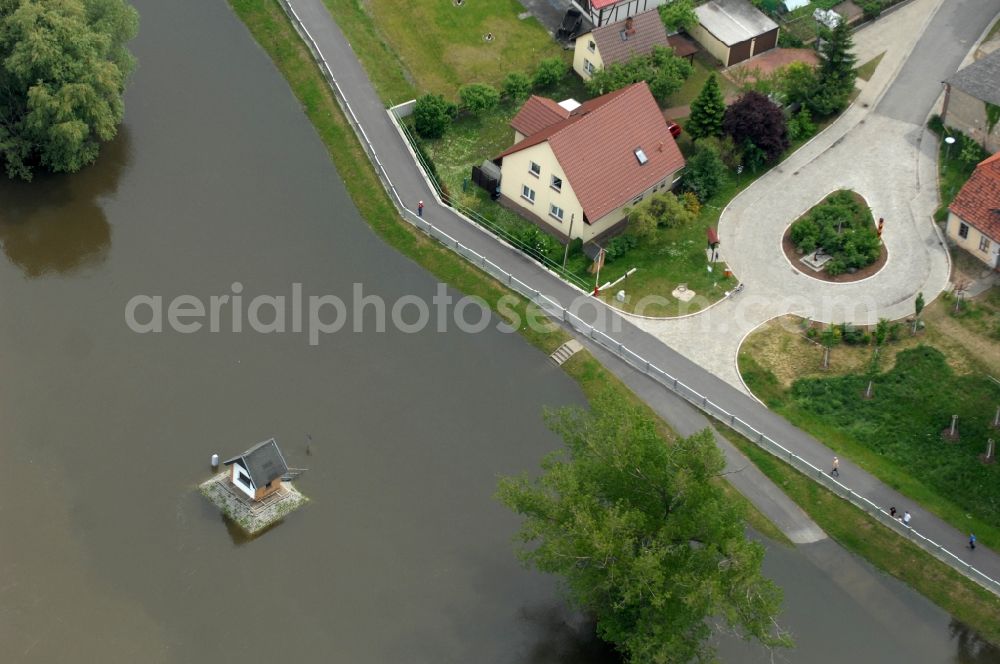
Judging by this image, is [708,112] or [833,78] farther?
[833,78]

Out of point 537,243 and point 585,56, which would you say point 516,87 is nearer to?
point 585,56

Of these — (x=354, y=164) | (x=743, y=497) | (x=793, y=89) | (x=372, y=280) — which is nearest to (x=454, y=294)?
(x=372, y=280)

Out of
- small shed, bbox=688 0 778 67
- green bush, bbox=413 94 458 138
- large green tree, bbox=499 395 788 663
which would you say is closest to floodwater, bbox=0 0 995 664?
green bush, bbox=413 94 458 138

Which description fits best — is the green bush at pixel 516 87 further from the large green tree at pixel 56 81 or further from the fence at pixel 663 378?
the large green tree at pixel 56 81

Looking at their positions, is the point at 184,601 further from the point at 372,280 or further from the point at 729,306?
the point at 729,306

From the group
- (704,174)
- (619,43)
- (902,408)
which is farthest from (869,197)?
(619,43)

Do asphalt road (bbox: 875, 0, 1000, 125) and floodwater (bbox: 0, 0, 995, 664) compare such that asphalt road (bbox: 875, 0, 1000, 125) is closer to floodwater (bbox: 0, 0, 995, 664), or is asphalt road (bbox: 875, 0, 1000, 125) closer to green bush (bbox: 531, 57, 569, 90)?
green bush (bbox: 531, 57, 569, 90)
